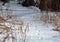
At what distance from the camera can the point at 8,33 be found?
504cm

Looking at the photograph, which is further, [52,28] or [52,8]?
[52,8]

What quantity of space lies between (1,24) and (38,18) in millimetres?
1386

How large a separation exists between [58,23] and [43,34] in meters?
1.08

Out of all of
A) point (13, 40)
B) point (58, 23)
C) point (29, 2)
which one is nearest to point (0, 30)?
point (13, 40)

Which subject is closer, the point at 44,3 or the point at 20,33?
the point at 20,33

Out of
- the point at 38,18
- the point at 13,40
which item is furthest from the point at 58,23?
the point at 13,40

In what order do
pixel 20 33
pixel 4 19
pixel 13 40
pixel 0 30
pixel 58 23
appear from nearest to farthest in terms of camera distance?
pixel 13 40 < pixel 20 33 < pixel 0 30 < pixel 58 23 < pixel 4 19

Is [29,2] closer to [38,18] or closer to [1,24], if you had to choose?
[38,18]

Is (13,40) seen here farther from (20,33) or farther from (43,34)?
(43,34)

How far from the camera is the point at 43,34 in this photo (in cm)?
521

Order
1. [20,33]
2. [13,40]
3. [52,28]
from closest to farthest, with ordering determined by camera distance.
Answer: [13,40], [20,33], [52,28]

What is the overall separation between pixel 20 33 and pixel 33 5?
186 inches

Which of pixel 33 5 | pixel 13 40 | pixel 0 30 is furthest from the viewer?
pixel 33 5

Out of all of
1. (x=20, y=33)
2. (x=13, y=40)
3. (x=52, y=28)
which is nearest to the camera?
(x=13, y=40)
